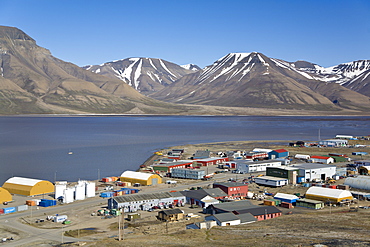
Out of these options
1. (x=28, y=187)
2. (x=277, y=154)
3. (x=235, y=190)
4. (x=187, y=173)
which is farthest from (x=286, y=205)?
(x=277, y=154)

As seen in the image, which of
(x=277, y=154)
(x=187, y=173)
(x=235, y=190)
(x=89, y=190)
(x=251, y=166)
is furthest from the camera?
(x=277, y=154)

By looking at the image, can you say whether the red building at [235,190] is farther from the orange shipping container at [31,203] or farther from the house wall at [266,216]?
the orange shipping container at [31,203]

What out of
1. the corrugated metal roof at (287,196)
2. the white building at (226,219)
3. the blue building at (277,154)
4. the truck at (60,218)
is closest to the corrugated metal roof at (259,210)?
the white building at (226,219)

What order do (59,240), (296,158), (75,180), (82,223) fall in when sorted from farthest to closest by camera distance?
(296,158), (75,180), (82,223), (59,240)

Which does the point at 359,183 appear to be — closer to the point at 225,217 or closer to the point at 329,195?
the point at 329,195

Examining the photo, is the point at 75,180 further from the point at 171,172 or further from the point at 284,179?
the point at 284,179

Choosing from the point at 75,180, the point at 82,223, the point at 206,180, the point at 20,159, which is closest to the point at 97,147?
the point at 20,159
